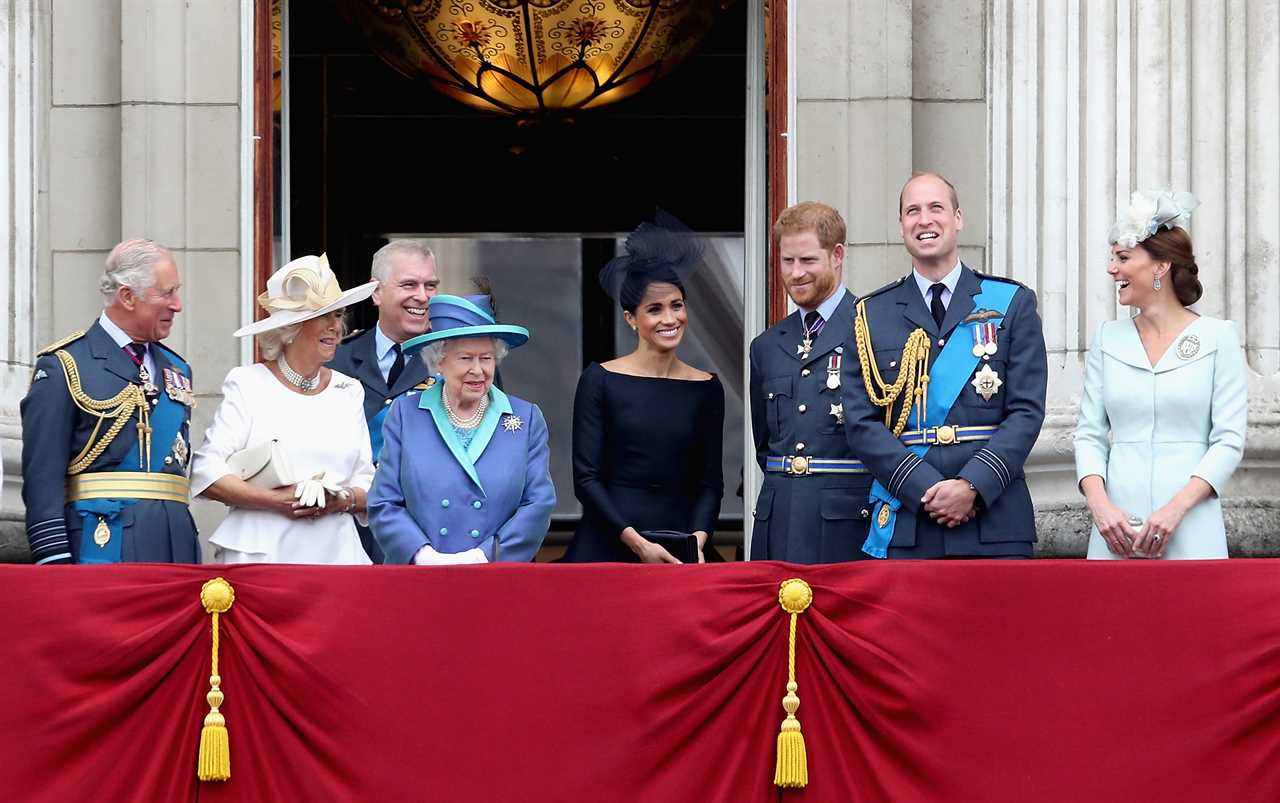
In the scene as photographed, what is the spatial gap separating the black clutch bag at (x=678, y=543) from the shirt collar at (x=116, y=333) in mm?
1774

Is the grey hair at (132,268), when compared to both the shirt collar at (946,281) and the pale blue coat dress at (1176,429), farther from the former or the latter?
the pale blue coat dress at (1176,429)

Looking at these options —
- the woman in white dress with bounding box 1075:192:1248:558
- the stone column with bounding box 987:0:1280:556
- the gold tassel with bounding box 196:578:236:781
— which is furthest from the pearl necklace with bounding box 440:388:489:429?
the stone column with bounding box 987:0:1280:556

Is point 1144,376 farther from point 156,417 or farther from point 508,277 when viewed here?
point 508,277

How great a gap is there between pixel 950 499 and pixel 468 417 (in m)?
1.51

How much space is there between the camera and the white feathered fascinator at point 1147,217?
6508 millimetres

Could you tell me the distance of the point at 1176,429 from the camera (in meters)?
6.37

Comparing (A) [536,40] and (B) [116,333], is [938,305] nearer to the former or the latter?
(B) [116,333]

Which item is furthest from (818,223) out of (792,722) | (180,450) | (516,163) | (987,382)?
(516,163)

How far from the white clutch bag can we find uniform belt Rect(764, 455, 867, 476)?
1526 mm

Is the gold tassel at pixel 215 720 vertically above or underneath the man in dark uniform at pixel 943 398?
underneath

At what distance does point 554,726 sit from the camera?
5.62 meters

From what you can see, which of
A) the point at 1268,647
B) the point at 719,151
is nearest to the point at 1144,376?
the point at 1268,647

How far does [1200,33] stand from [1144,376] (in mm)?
2361

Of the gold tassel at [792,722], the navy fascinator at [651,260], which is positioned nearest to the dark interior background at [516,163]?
the navy fascinator at [651,260]
